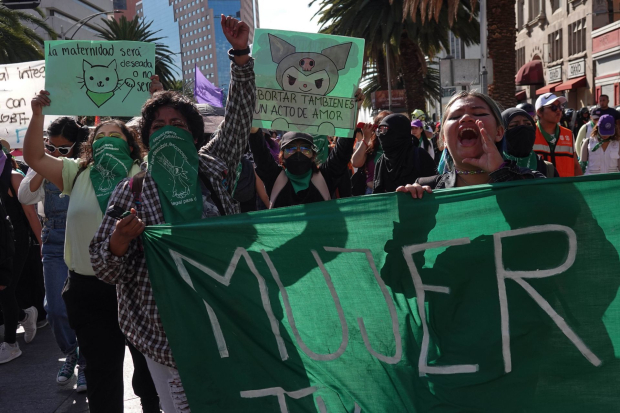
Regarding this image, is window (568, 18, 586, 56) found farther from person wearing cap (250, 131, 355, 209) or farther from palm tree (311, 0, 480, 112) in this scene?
person wearing cap (250, 131, 355, 209)

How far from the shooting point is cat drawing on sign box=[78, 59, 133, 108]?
4348 millimetres

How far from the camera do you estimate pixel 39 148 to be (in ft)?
11.6

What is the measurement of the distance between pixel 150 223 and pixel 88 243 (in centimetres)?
112

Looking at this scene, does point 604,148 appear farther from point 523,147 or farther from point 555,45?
point 555,45

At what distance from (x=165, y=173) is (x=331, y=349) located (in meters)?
0.96

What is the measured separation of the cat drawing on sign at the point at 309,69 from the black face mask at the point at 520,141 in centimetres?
124

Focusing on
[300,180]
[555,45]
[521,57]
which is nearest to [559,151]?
[300,180]

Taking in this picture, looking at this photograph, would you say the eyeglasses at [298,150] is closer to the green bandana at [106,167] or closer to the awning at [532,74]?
the green bandana at [106,167]

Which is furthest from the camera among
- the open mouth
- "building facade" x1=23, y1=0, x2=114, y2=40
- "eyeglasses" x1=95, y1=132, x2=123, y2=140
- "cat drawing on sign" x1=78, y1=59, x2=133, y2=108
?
"building facade" x1=23, y1=0, x2=114, y2=40

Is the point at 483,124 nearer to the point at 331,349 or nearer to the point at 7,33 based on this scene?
the point at 331,349

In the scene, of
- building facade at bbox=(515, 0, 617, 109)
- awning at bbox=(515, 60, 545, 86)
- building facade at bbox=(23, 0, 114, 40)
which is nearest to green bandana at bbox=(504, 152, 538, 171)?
building facade at bbox=(515, 0, 617, 109)

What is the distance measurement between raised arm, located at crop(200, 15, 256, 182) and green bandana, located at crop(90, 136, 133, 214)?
3.24ft

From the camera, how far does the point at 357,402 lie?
262 cm

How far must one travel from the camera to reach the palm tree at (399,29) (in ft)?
66.4
